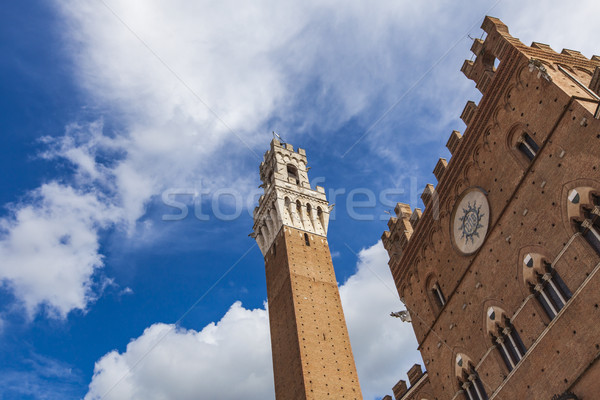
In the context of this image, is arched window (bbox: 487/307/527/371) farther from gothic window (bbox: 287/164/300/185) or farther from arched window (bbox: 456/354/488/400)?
gothic window (bbox: 287/164/300/185)

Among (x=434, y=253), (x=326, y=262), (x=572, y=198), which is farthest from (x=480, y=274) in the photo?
(x=326, y=262)

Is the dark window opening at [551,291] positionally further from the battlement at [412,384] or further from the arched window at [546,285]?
the battlement at [412,384]

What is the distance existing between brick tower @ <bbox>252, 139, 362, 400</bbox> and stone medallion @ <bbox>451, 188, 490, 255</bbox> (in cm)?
1482

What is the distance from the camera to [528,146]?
34.6 feet

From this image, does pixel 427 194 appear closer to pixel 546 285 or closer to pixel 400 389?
pixel 546 285

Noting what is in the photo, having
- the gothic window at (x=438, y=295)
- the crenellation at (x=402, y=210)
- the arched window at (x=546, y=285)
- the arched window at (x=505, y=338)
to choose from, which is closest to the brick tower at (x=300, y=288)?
the crenellation at (x=402, y=210)

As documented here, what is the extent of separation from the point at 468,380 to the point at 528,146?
5.65 m

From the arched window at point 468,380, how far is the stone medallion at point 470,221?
8.73ft

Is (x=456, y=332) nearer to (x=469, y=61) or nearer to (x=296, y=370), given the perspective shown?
(x=469, y=61)

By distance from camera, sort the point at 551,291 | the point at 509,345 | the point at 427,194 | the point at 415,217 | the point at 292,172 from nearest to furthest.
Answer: the point at 551,291, the point at 509,345, the point at 427,194, the point at 415,217, the point at 292,172

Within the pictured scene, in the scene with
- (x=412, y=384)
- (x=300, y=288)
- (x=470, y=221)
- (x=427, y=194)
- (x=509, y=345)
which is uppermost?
(x=300, y=288)

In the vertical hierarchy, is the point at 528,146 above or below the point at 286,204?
below

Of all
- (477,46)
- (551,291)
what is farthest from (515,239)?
(477,46)

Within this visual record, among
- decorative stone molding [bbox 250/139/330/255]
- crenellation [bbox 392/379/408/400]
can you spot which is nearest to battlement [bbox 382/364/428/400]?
crenellation [bbox 392/379/408/400]
